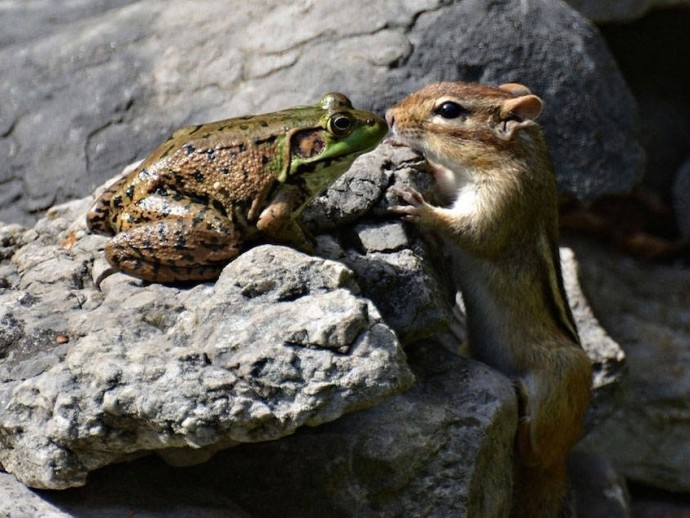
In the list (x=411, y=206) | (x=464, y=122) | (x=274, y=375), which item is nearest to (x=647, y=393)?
(x=464, y=122)

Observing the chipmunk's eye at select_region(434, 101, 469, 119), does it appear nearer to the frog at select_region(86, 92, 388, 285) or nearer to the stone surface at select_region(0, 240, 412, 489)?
the frog at select_region(86, 92, 388, 285)

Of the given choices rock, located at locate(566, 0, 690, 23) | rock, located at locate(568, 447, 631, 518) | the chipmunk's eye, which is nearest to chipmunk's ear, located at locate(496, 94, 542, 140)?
the chipmunk's eye

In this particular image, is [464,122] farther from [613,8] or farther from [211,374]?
[613,8]

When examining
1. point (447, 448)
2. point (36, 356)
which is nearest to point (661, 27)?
point (447, 448)

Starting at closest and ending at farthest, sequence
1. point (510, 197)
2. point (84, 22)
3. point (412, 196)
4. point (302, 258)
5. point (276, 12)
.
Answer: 1. point (302, 258)
2. point (412, 196)
3. point (510, 197)
4. point (276, 12)
5. point (84, 22)

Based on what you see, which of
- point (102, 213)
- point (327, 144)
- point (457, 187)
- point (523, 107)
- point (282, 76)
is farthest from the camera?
point (282, 76)

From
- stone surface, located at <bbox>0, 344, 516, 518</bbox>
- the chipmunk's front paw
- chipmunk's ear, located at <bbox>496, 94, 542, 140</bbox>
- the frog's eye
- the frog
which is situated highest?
the frog's eye

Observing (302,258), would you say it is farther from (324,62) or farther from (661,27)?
(661,27)
